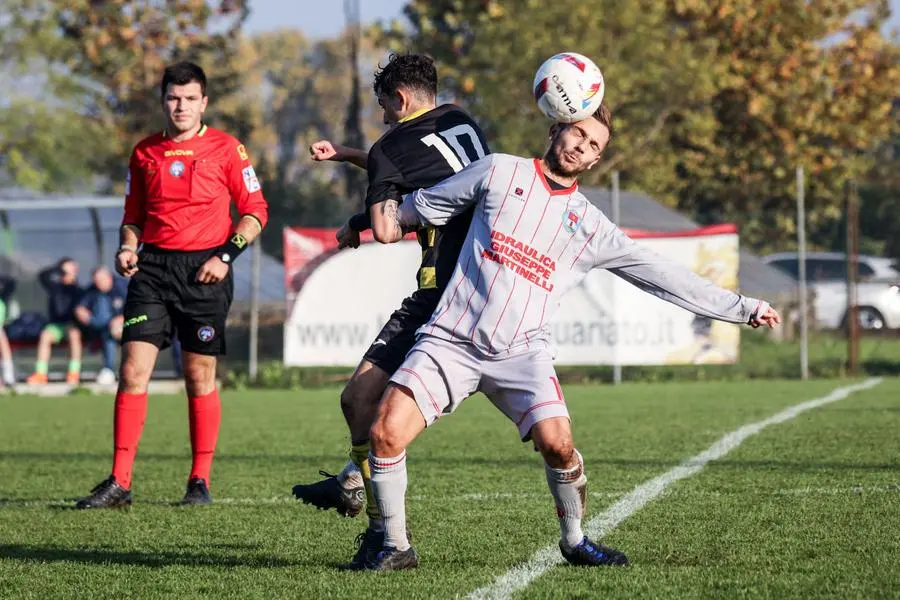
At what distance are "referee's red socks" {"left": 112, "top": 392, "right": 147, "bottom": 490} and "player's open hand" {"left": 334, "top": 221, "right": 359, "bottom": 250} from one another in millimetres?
2511

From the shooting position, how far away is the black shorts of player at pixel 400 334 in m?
5.55

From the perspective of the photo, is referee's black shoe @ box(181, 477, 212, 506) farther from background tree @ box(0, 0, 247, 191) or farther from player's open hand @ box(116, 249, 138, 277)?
background tree @ box(0, 0, 247, 191)

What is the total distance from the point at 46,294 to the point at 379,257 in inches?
208

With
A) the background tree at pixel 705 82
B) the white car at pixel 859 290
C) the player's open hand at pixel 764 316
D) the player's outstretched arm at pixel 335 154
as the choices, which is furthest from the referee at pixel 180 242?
the background tree at pixel 705 82

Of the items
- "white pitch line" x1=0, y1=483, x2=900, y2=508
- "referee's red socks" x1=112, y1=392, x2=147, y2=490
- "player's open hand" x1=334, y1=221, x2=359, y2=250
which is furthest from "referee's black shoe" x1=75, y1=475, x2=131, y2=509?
"player's open hand" x1=334, y1=221, x2=359, y2=250

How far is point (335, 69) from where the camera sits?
9988 centimetres

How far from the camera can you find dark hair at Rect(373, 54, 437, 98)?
573cm

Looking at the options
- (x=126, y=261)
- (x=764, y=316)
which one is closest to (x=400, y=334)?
(x=764, y=316)

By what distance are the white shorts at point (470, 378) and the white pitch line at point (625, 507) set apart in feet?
1.62

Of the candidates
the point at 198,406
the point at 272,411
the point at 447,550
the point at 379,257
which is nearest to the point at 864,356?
the point at 379,257

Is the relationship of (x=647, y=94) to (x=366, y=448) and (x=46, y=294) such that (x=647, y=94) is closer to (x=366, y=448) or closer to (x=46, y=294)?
(x=46, y=294)

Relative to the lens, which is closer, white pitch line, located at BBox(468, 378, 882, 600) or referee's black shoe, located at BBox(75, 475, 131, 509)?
white pitch line, located at BBox(468, 378, 882, 600)

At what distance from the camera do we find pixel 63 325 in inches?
740

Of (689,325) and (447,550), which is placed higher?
(689,325)
